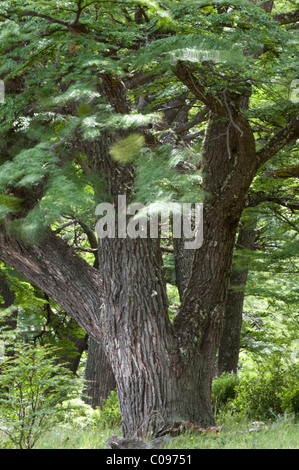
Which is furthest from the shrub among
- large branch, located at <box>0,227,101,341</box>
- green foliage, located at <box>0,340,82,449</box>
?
green foliage, located at <box>0,340,82,449</box>

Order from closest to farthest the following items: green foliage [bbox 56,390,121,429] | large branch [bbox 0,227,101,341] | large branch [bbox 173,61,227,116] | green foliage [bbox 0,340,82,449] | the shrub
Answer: large branch [bbox 173,61,227,116]
green foliage [bbox 0,340,82,449]
large branch [bbox 0,227,101,341]
green foliage [bbox 56,390,121,429]
the shrub

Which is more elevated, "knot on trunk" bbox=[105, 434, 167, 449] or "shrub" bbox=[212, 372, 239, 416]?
"knot on trunk" bbox=[105, 434, 167, 449]

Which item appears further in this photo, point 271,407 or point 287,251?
point 287,251

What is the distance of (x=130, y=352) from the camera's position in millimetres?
6891

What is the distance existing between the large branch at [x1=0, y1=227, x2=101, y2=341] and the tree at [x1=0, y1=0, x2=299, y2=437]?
17mm

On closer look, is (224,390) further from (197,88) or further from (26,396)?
(197,88)

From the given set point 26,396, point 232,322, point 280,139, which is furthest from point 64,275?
point 232,322

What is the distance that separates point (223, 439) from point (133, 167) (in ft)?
11.4

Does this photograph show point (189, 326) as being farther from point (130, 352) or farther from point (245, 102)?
point (245, 102)

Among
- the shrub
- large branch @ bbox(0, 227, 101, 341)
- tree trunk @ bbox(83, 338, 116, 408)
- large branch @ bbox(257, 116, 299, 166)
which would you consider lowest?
tree trunk @ bbox(83, 338, 116, 408)

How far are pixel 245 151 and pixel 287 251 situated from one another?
138 inches

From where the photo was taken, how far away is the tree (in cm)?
607

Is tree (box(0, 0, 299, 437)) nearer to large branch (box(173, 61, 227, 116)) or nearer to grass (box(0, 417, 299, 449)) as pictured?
large branch (box(173, 61, 227, 116))
